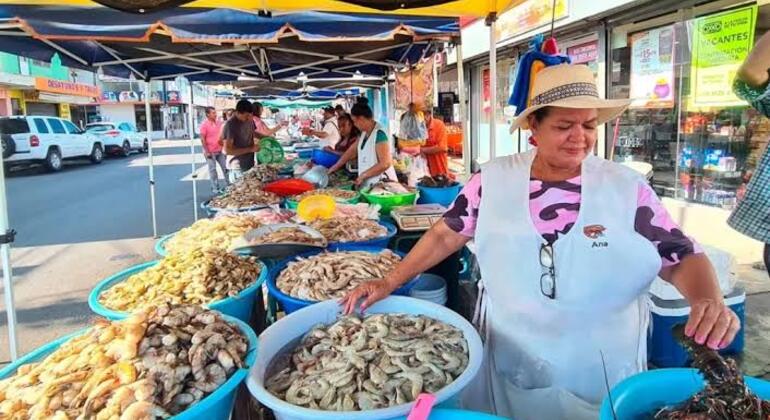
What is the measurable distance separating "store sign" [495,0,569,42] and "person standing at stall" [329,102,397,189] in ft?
15.6

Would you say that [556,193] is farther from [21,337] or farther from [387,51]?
[387,51]

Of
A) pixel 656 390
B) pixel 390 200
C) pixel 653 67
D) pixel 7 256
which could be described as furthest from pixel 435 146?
pixel 656 390

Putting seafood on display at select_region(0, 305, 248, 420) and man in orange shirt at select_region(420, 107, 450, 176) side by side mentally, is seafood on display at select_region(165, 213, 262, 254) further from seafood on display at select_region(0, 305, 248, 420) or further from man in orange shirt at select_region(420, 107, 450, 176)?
man in orange shirt at select_region(420, 107, 450, 176)

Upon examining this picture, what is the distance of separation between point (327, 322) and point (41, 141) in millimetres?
20338

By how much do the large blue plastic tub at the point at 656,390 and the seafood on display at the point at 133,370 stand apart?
1062mm

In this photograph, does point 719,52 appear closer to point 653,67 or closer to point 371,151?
point 653,67

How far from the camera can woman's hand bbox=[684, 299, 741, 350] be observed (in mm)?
1304

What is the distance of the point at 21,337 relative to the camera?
450 centimetres

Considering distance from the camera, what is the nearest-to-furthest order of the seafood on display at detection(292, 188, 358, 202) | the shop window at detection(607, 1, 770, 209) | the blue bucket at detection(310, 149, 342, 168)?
the seafood on display at detection(292, 188, 358, 202) → the shop window at detection(607, 1, 770, 209) → the blue bucket at detection(310, 149, 342, 168)

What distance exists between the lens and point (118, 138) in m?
25.6

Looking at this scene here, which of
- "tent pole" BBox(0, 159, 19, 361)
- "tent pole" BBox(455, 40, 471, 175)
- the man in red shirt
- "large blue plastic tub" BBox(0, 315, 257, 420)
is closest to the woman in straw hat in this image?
"large blue plastic tub" BBox(0, 315, 257, 420)

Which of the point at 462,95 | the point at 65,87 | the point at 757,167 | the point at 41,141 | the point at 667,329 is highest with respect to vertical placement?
the point at 65,87

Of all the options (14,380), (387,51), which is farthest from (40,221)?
(14,380)

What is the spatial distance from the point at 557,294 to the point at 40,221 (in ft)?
35.5
